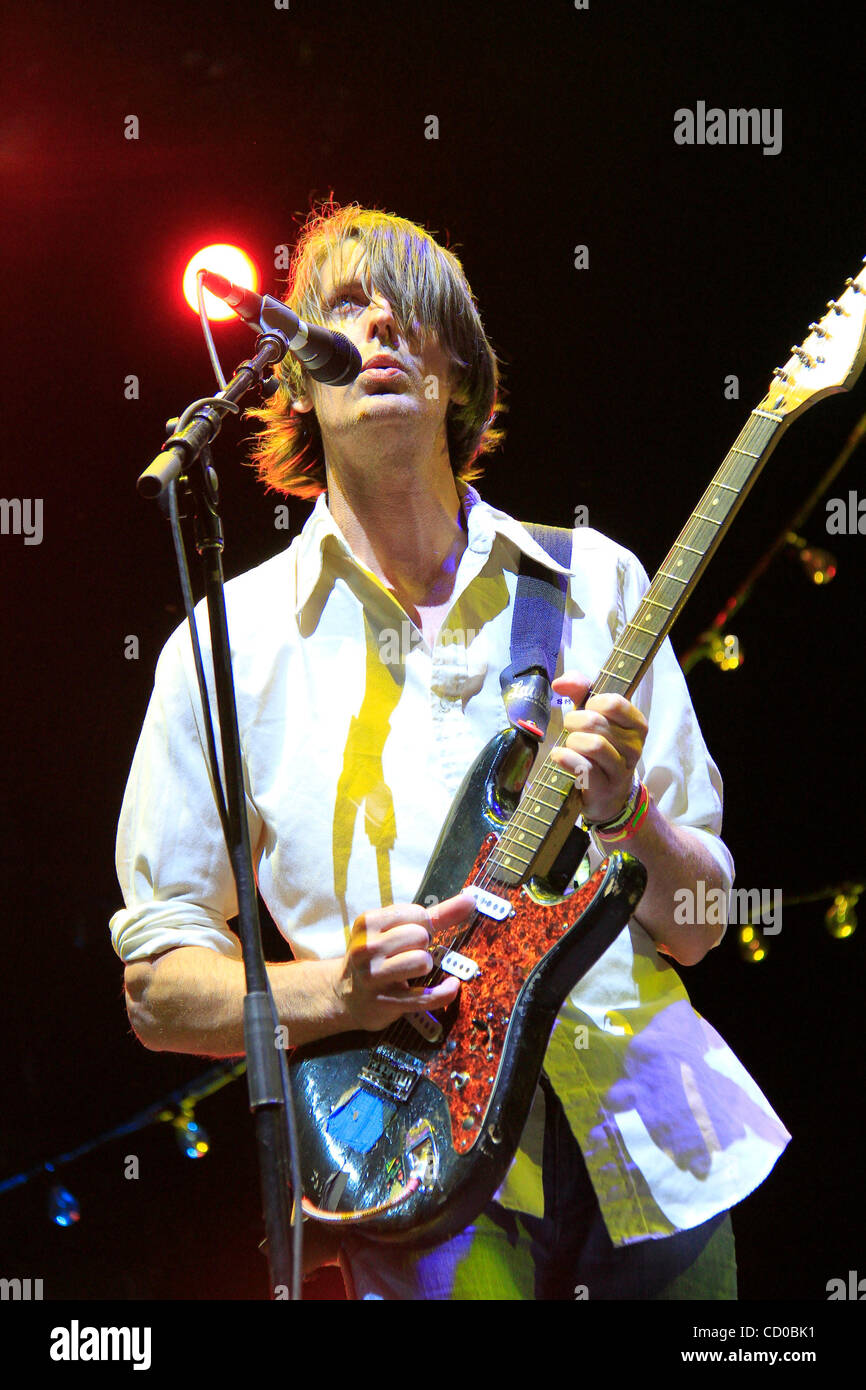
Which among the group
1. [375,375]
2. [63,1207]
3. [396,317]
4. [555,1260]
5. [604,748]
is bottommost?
[63,1207]

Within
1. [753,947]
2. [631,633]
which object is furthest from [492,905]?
[753,947]

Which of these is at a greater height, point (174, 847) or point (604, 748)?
point (604, 748)

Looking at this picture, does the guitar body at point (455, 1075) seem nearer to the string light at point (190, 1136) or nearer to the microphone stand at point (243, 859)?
the microphone stand at point (243, 859)

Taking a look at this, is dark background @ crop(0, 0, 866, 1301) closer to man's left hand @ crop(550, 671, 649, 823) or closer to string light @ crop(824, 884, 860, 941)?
string light @ crop(824, 884, 860, 941)

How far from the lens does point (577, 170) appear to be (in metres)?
3.07

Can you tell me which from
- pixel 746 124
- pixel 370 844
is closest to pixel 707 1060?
pixel 370 844

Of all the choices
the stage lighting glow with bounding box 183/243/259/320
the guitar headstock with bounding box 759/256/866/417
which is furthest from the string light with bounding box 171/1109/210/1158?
the guitar headstock with bounding box 759/256/866/417

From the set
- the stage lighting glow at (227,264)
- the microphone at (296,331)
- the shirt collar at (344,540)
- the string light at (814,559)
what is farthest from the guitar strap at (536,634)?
the stage lighting glow at (227,264)

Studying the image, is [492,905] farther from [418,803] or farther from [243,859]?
[243,859]

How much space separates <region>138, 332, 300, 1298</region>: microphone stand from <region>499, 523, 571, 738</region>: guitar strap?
2.20 feet

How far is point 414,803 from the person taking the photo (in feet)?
6.94

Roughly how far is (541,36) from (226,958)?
96.1 inches

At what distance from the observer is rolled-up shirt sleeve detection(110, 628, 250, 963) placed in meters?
2.10

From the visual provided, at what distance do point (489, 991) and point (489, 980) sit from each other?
0.02 m
